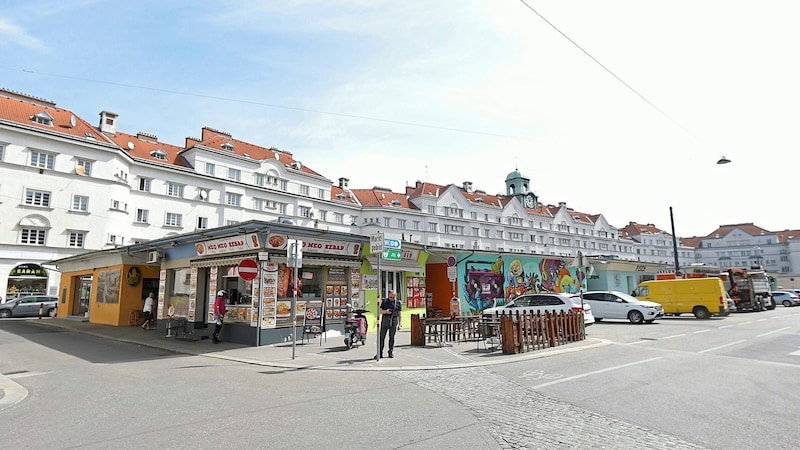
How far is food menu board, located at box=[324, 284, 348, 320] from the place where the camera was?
16.7 meters

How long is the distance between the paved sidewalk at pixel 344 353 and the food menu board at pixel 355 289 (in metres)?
1.40

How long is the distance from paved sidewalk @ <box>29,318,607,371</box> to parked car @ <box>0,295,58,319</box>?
2102cm

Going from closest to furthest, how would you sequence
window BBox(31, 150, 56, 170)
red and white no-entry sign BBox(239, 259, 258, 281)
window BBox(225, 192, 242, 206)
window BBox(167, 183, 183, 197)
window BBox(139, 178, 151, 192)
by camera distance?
red and white no-entry sign BBox(239, 259, 258, 281)
window BBox(31, 150, 56, 170)
window BBox(139, 178, 151, 192)
window BBox(167, 183, 183, 197)
window BBox(225, 192, 242, 206)

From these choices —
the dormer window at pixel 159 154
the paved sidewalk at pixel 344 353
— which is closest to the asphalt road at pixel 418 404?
the paved sidewalk at pixel 344 353

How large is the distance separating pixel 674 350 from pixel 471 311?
1227cm

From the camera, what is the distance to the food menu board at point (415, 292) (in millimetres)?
20422

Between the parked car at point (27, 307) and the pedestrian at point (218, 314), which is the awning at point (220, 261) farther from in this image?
the parked car at point (27, 307)

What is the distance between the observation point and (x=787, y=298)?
43406 millimetres

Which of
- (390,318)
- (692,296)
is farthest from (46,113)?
(692,296)

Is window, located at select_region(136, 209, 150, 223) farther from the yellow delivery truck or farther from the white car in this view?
the yellow delivery truck

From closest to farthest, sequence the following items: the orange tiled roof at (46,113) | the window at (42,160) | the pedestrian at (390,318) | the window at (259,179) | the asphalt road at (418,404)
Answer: the asphalt road at (418,404)
the pedestrian at (390,318)
the window at (42,160)
the orange tiled roof at (46,113)
the window at (259,179)

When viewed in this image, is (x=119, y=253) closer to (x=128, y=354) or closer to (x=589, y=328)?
(x=128, y=354)

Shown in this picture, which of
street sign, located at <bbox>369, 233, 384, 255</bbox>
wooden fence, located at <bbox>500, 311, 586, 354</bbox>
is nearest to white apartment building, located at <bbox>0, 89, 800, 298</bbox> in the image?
street sign, located at <bbox>369, 233, 384, 255</bbox>

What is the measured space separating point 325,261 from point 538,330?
316 inches
